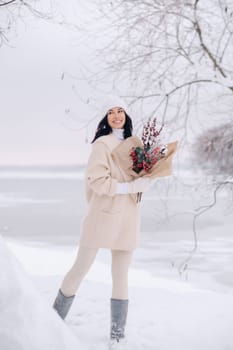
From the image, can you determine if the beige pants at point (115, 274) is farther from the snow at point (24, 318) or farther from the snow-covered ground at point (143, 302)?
the snow at point (24, 318)

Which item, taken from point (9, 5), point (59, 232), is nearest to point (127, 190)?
point (9, 5)

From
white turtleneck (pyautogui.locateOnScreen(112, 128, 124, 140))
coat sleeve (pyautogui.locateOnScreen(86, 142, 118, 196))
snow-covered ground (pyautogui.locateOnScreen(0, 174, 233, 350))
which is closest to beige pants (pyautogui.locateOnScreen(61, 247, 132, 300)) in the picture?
snow-covered ground (pyautogui.locateOnScreen(0, 174, 233, 350))

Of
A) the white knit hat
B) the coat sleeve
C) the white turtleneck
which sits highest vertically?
the white knit hat

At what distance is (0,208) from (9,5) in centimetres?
2373

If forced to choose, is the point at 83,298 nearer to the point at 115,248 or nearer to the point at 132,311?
the point at 132,311

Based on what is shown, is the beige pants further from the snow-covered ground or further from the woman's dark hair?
the woman's dark hair

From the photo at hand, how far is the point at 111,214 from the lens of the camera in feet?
12.3

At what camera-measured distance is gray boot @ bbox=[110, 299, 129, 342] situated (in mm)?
3887

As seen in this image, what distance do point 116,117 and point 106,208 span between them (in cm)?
64

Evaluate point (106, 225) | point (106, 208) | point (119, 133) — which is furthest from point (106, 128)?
point (106, 225)

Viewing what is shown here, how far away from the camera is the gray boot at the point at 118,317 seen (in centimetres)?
389

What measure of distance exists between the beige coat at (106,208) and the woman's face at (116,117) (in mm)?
115

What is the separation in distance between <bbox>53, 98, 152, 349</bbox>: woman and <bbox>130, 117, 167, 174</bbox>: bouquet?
0.34 ft

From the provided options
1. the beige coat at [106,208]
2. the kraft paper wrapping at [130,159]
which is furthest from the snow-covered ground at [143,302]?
the kraft paper wrapping at [130,159]
